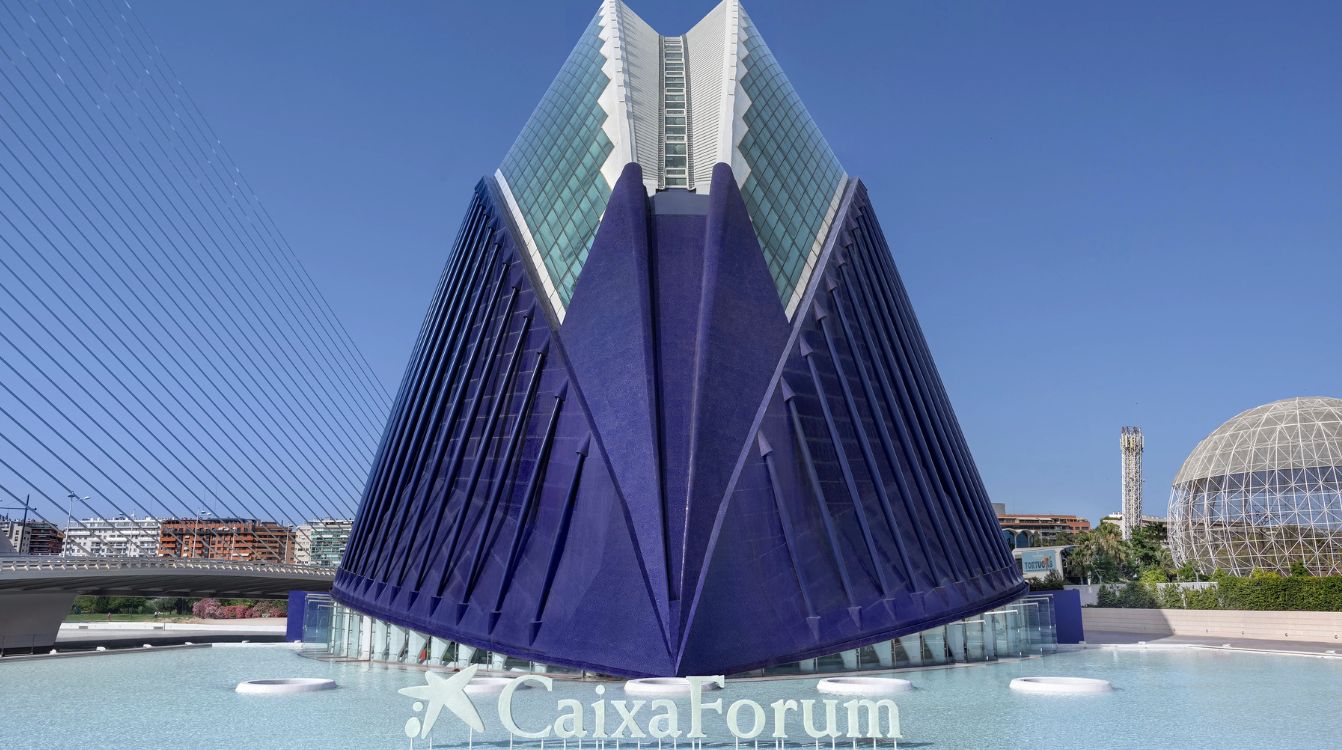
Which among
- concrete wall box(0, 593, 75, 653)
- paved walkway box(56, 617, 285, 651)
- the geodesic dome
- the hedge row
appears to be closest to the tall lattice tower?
→ the geodesic dome

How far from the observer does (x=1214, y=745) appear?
14836mm

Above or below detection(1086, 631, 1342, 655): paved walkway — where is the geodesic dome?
above

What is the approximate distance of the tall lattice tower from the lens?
16050cm

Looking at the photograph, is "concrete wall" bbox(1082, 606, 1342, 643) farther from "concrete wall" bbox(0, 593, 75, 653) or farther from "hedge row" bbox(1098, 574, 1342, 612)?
"concrete wall" bbox(0, 593, 75, 653)

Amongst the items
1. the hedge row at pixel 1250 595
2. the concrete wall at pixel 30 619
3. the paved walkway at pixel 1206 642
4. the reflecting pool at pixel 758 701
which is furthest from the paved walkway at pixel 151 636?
the hedge row at pixel 1250 595

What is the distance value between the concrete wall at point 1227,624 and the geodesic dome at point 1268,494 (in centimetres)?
1538

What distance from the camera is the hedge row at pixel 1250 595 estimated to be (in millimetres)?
44656

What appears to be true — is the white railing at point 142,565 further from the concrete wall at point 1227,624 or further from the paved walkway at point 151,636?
the concrete wall at point 1227,624

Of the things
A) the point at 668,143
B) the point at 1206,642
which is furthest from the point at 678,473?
the point at 1206,642

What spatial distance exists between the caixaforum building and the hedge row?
20858 mm

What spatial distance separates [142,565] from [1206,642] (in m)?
48.3

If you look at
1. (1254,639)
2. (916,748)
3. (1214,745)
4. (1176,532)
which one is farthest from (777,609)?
(1176,532)

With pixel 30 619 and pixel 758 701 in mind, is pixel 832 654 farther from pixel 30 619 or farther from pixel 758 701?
pixel 30 619

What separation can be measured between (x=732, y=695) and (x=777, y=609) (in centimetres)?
333
